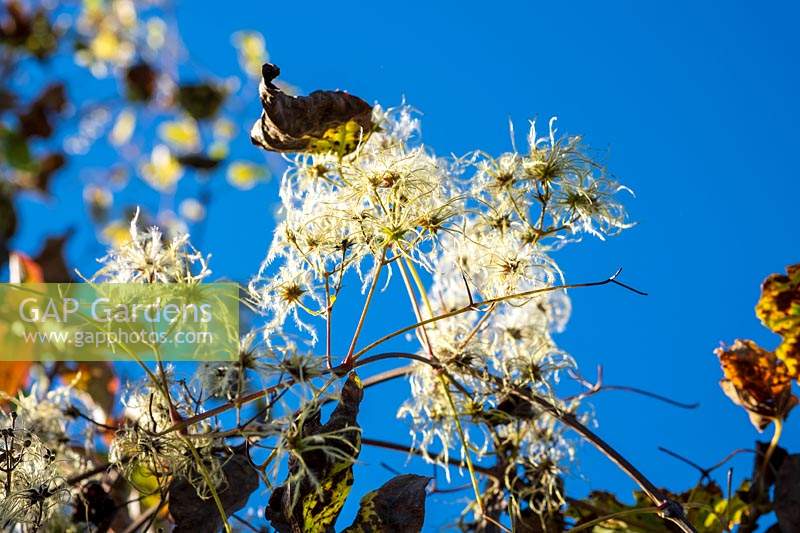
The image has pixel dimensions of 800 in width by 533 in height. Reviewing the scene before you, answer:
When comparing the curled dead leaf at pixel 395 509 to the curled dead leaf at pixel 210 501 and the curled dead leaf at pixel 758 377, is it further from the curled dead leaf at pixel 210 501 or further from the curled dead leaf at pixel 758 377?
the curled dead leaf at pixel 758 377

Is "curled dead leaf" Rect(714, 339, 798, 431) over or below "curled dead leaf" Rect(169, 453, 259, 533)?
over

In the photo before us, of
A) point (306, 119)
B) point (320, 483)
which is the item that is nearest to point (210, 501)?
point (320, 483)

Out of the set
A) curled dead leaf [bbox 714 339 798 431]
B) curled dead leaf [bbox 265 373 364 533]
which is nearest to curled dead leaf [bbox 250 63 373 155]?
curled dead leaf [bbox 265 373 364 533]

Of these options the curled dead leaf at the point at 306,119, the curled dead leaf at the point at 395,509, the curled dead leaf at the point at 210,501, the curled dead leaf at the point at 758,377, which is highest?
the curled dead leaf at the point at 306,119

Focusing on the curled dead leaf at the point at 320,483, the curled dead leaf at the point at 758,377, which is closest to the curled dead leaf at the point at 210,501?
the curled dead leaf at the point at 320,483

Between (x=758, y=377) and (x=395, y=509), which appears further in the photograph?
(x=758, y=377)

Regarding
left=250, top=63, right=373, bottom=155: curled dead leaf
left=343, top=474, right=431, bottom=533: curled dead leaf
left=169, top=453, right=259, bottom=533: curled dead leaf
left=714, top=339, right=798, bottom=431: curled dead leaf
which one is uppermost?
left=250, top=63, right=373, bottom=155: curled dead leaf

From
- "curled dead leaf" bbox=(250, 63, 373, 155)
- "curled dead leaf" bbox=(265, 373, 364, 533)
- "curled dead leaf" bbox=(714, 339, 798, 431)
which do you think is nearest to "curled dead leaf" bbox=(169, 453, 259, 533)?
"curled dead leaf" bbox=(265, 373, 364, 533)

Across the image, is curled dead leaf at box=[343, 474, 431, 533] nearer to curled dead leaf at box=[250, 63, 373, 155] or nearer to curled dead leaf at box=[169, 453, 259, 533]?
curled dead leaf at box=[169, 453, 259, 533]

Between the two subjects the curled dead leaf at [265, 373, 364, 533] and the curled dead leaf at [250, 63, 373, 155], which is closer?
the curled dead leaf at [265, 373, 364, 533]

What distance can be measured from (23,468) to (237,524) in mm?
165

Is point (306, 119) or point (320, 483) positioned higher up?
point (306, 119)

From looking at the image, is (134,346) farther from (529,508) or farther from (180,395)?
(529,508)

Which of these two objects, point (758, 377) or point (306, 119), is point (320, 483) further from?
point (758, 377)
